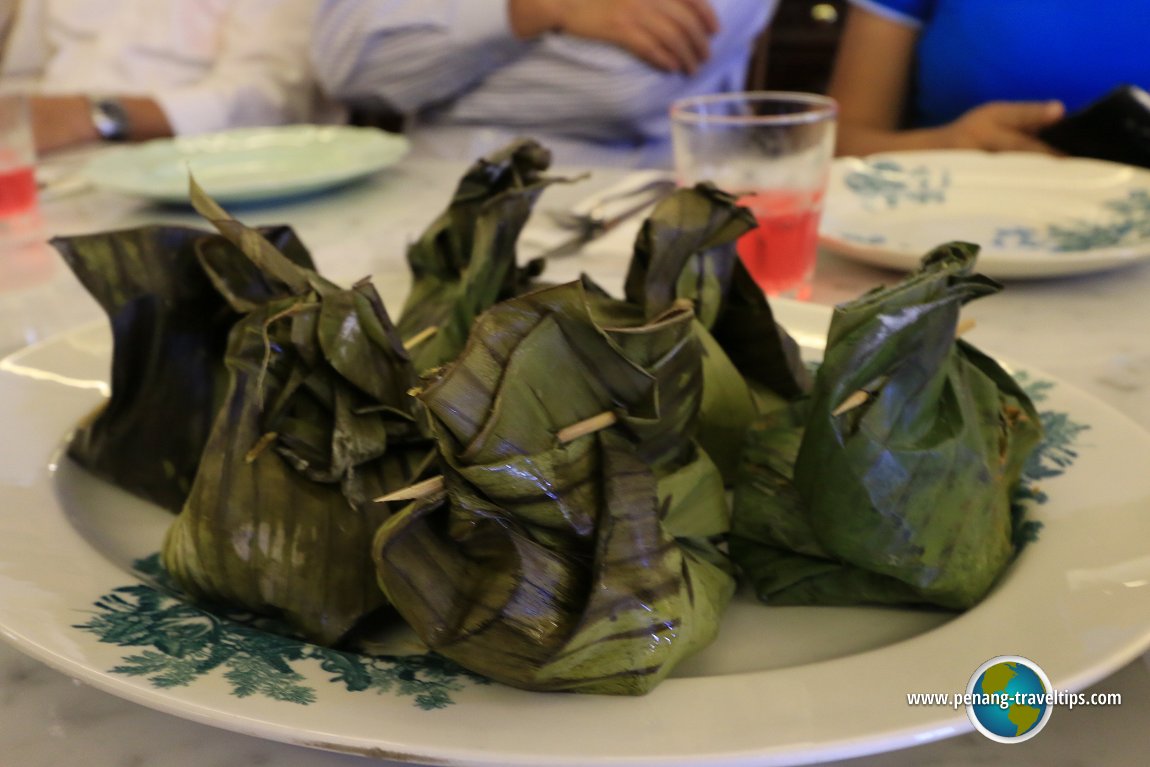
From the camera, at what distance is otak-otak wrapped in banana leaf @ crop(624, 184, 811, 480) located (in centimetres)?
44

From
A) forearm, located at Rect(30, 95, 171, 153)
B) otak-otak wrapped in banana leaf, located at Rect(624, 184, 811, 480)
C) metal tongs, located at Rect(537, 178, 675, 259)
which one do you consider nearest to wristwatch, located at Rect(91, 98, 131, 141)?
forearm, located at Rect(30, 95, 171, 153)

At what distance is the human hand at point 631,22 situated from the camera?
1407 mm

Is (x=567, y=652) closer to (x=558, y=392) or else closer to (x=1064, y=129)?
(x=558, y=392)

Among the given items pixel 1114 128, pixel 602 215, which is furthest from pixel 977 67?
pixel 602 215

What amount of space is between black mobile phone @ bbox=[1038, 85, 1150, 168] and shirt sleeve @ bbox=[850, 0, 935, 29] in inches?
17.9

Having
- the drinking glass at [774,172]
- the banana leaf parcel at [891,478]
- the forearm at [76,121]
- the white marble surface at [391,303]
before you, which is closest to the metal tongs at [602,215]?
the white marble surface at [391,303]

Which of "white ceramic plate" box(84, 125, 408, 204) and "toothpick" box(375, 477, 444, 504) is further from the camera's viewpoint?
"white ceramic plate" box(84, 125, 408, 204)

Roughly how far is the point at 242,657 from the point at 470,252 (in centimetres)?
28

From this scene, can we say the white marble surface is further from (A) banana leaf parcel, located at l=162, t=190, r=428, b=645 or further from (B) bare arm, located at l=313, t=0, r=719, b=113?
(B) bare arm, located at l=313, t=0, r=719, b=113

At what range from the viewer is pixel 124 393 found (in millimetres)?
515

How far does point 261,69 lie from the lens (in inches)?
67.2

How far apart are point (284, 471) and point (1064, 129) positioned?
3.18 feet

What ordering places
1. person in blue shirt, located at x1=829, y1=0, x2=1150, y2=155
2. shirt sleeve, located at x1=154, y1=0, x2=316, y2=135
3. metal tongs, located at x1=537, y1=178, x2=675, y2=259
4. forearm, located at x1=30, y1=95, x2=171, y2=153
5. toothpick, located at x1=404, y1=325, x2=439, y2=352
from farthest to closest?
1. shirt sleeve, located at x1=154, y1=0, x2=316, y2=135
2. forearm, located at x1=30, y1=95, x2=171, y2=153
3. person in blue shirt, located at x1=829, y1=0, x2=1150, y2=155
4. metal tongs, located at x1=537, y1=178, x2=675, y2=259
5. toothpick, located at x1=404, y1=325, x2=439, y2=352

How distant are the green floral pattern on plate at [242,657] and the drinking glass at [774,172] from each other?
39cm
